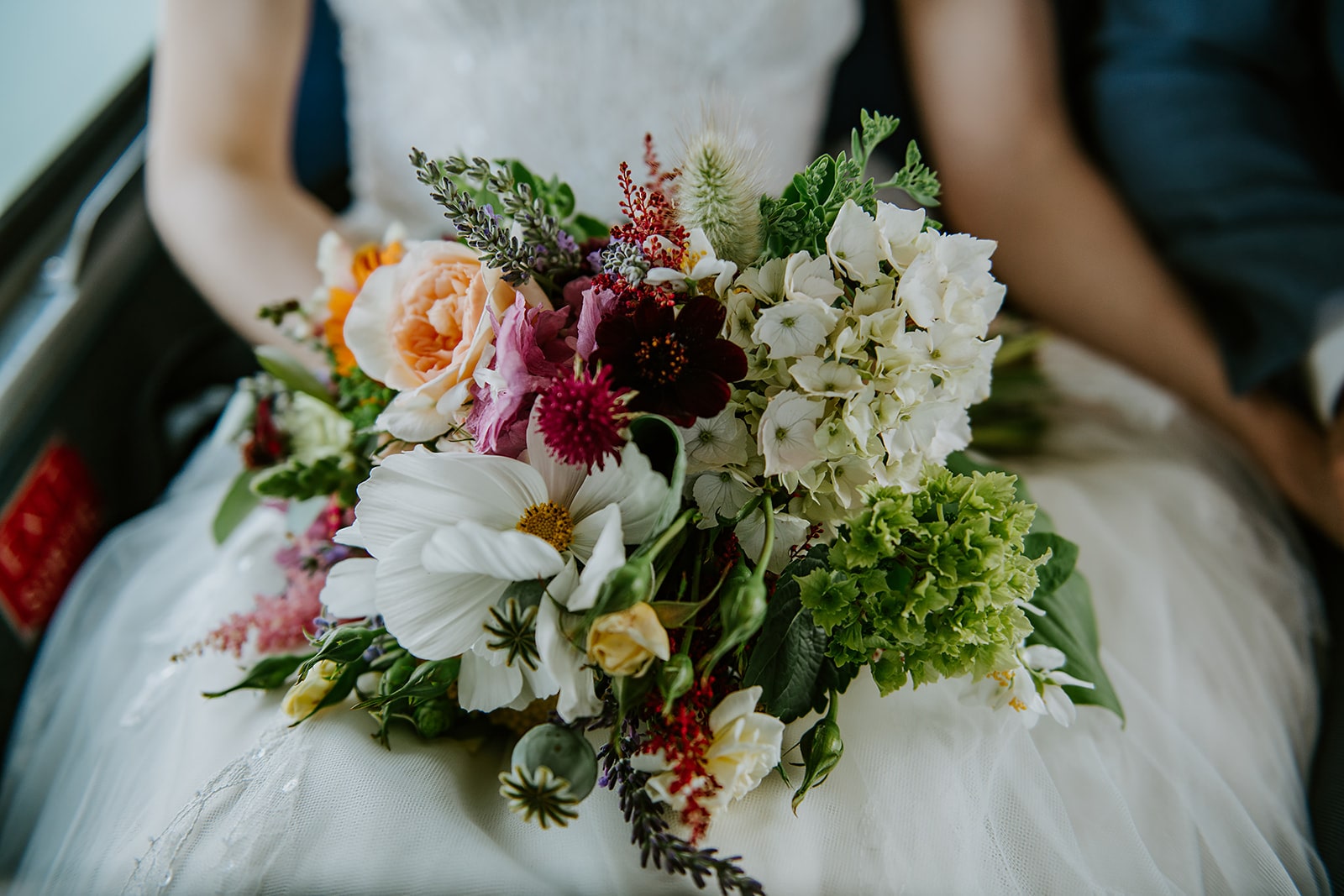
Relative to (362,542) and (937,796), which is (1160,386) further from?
(362,542)

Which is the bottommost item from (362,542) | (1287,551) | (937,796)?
(1287,551)

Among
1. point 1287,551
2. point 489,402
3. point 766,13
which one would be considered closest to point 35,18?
point 766,13

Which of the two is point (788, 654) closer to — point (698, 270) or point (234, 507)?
point (698, 270)

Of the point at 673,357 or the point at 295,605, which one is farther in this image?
the point at 295,605

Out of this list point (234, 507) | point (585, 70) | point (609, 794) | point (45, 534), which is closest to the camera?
point (609, 794)

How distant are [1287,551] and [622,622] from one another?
2.50ft

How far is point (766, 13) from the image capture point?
0.83 m

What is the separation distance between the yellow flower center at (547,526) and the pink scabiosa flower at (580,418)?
0.04m

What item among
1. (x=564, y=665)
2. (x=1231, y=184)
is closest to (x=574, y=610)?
(x=564, y=665)

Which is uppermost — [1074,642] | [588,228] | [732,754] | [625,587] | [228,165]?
[228,165]

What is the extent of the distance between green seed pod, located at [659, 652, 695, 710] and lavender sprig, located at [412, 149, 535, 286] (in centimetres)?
20

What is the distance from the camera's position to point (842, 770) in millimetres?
434

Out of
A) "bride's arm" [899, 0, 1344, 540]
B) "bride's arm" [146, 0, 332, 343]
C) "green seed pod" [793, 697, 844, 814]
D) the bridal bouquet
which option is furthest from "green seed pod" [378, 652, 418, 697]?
"bride's arm" [899, 0, 1344, 540]

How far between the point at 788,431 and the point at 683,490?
61mm
